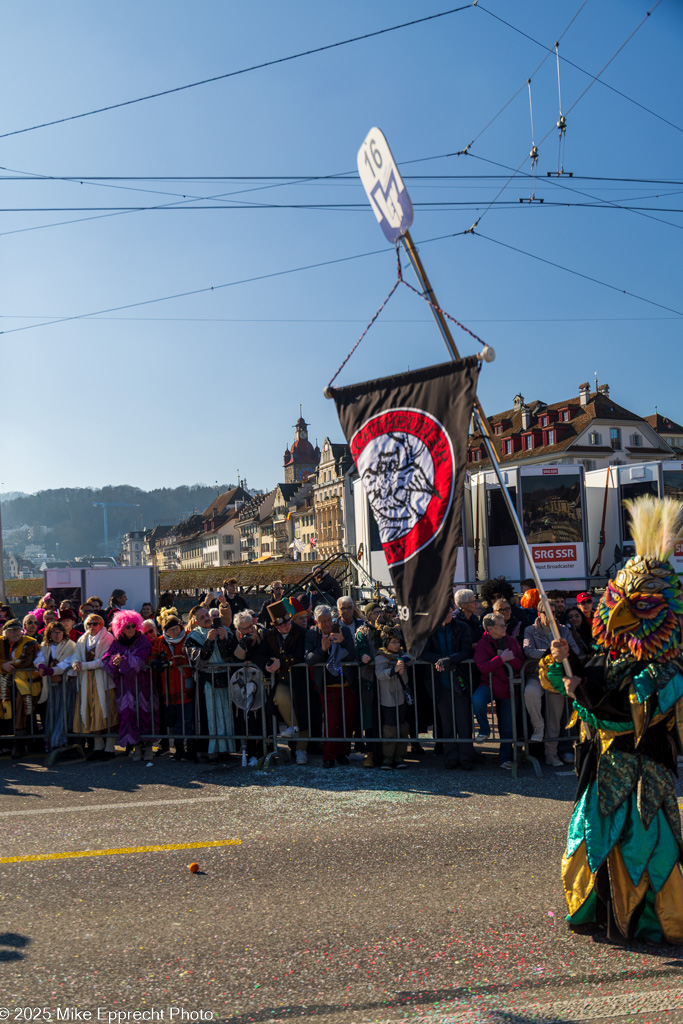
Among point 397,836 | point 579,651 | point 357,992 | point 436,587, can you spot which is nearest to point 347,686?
point 397,836

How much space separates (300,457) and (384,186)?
146900 mm

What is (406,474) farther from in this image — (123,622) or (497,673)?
(123,622)

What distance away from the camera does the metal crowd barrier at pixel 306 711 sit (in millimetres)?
8336

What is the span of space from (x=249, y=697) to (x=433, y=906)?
4.38m

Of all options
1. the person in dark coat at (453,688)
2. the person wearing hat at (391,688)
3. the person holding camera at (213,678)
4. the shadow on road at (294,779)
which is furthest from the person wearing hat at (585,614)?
the person holding camera at (213,678)

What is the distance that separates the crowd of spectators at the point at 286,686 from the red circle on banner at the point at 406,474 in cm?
366

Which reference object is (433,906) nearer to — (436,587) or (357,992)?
(357,992)

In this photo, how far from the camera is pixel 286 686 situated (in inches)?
359

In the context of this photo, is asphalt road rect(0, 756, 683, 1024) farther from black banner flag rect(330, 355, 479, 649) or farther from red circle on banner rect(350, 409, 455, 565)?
red circle on banner rect(350, 409, 455, 565)

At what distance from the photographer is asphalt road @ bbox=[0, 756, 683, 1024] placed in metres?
3.70

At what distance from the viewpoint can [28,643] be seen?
392 inches

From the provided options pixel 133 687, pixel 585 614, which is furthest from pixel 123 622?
pixel 585 614

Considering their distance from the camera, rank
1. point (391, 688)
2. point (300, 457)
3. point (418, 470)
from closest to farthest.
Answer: point (418, 470) → point (391, 688) → point (300, 457)

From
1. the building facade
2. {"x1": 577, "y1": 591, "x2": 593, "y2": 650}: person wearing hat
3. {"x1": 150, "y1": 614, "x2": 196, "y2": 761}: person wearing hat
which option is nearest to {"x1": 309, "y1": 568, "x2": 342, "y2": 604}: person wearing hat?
{"x1": 150, "y1": 614, "x2": 196, "y2": 761}: person wearing hat
